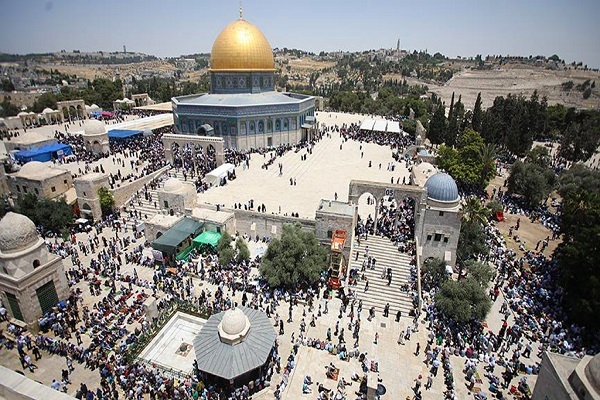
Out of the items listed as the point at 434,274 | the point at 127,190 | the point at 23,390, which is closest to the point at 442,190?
the point at 434,274

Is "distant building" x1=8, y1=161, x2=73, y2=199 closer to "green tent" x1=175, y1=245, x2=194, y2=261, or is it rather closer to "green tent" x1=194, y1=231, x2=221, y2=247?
"green tent" x1=175, y1=245, x2=194, y2=261

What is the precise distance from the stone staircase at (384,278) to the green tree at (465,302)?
6.28ft

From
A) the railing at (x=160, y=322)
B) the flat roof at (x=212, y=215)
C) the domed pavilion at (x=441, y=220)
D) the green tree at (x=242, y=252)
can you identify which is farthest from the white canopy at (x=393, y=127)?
the railing at (x=160, y=322)

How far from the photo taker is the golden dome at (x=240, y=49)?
128 ft

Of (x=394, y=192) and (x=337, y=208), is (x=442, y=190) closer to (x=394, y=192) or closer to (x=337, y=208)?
(x=394, y=192)

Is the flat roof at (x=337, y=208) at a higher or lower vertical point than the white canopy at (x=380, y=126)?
lower

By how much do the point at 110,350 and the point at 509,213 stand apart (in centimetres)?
3010

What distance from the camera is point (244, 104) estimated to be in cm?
3638

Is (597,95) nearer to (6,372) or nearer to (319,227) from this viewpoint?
(319,227)

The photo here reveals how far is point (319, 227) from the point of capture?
2030cm

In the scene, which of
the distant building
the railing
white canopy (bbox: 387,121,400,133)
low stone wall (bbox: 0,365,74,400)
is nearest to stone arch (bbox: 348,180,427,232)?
the railing

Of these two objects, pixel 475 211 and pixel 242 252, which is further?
pixel 475 211

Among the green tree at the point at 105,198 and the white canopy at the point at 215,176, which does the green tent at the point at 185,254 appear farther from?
the green tree at the point at 105,198

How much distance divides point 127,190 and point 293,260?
1610 centimetres
